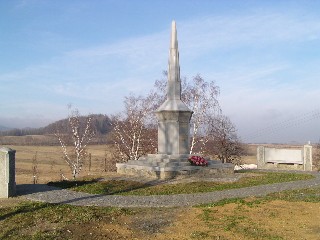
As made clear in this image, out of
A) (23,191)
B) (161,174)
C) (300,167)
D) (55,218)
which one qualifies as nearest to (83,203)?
(55,218)

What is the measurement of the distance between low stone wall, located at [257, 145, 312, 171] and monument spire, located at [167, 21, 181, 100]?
9351mm

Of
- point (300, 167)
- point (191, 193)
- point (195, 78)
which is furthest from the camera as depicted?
point (195, 78)

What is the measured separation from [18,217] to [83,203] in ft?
7.51

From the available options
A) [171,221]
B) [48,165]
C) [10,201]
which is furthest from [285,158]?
[48,165]

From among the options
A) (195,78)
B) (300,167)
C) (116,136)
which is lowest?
(300,167)

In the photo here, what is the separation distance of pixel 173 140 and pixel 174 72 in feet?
12.2

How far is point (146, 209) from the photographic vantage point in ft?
31.9

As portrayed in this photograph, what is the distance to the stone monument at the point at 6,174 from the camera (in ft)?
37.9

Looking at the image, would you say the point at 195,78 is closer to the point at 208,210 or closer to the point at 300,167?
the point at 300,167

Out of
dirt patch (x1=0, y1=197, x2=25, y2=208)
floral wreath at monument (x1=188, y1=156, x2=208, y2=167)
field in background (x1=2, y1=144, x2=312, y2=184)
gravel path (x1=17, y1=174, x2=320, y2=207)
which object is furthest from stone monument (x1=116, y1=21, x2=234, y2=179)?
field in background (x1=2, y1=144, x2=312, y2=184)

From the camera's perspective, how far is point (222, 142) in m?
30.0

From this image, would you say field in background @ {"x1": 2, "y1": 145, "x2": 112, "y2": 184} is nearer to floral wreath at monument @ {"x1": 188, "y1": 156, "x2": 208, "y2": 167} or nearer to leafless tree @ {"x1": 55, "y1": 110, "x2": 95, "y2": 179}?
leafless tree @ {"x1": 55, "y1": 110, "x2": 95, "y2": 179}

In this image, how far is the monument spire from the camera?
63.2 feet

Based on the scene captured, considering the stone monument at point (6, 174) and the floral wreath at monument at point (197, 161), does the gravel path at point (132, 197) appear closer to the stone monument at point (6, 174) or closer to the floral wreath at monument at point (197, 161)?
the stone monument at point (6, 174)
